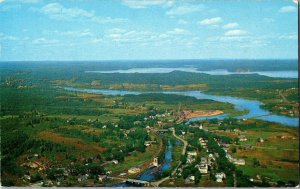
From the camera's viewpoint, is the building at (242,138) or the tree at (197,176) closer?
the tree at (197,176)

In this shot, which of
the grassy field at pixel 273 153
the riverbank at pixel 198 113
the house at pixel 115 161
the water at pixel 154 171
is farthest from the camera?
the riverbank at pixel 198 113

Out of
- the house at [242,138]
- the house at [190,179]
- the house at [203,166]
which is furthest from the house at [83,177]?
the house at [242,138]

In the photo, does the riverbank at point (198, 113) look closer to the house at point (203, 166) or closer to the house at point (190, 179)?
the house at point (203, 166)

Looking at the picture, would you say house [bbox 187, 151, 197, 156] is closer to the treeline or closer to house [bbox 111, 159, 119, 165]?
the treeline

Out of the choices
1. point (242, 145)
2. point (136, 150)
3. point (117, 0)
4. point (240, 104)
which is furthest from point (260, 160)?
point (117, 0)

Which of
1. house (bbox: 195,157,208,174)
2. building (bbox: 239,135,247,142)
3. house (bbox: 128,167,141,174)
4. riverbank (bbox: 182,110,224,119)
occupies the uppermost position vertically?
A: riverbank (bbox: 182,110,224,119)

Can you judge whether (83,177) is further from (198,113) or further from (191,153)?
(198,113)

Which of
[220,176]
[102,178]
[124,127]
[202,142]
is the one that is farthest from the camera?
[124,127]

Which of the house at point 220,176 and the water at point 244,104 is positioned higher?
the water at point 244,104

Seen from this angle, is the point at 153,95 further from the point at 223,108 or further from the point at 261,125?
the point at 261,125

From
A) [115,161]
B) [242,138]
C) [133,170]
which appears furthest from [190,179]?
[115,161]

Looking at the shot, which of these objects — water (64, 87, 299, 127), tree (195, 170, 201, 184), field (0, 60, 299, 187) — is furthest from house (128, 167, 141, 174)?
water (64, 87, 299, 127)
